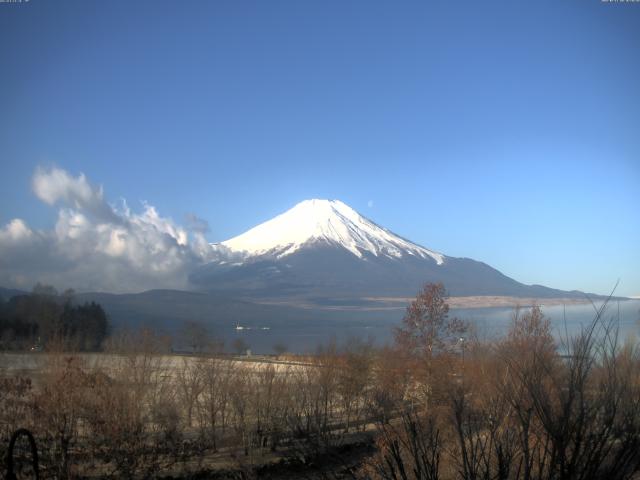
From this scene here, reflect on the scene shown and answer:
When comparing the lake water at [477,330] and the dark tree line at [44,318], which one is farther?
the dark tree line at [44,318]

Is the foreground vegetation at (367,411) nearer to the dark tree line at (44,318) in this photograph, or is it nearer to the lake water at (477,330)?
the lake water at (477,330)

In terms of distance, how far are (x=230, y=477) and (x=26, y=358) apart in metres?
17.6

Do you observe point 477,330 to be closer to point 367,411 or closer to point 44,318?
point 367,411

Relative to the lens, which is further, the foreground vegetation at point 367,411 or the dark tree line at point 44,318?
the dark tree line at point 44,318

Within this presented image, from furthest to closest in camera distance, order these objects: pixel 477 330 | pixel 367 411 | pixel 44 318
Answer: pixel 44 318, pixel 477 330, pixel 367 411

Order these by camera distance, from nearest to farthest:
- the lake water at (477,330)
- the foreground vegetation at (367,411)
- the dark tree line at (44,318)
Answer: the foreground vegetation at (367,411) < the lake water at (477,330) < the dark tree line at (44,318)

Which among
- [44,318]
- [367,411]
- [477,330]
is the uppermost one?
[477,330]

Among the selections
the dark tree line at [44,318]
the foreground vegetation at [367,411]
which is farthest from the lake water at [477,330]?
the dark tree line at [44,318]

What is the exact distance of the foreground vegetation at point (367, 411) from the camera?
513 cm

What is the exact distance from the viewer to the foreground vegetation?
513 cm

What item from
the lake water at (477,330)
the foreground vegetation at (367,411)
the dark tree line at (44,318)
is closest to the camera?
the foreground vegetation at (367,411)

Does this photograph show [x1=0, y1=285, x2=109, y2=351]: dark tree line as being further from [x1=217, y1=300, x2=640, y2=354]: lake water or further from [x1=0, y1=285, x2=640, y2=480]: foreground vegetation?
[x1=0, y1=285, x2=640, y2=480]: foreground vegetation

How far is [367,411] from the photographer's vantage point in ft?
78.8

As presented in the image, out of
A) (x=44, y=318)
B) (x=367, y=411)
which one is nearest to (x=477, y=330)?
(x=367, y=411)
